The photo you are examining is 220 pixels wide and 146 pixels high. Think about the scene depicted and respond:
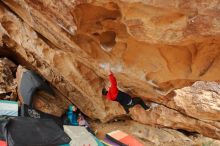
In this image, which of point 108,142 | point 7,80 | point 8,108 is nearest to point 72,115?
point 108,142

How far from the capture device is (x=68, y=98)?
6.22m

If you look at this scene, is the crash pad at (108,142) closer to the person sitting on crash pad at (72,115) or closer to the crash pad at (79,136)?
the crash pad at (79,136)

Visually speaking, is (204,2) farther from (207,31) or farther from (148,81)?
(148,81)

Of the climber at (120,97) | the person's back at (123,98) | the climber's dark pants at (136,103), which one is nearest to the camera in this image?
the climber at (120,97)

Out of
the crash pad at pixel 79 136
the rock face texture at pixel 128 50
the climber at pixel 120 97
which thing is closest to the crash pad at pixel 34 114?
the crash pad at pixel 79 136

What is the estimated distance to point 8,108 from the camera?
568cm

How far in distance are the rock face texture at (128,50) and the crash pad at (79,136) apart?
543 mm

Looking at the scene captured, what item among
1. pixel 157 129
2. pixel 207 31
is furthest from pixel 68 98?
pixel 207 31

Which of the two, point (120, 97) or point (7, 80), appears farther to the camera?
point (7, 80)

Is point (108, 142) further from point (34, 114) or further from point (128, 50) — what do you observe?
point (128, 50)

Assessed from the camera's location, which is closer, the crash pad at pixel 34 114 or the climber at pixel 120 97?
the climber at pixel 120 97

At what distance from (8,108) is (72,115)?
1.22 meters

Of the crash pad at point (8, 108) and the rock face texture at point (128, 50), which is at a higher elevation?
the rock face texture at point (128, 50)

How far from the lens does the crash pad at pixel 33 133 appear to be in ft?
15.7
